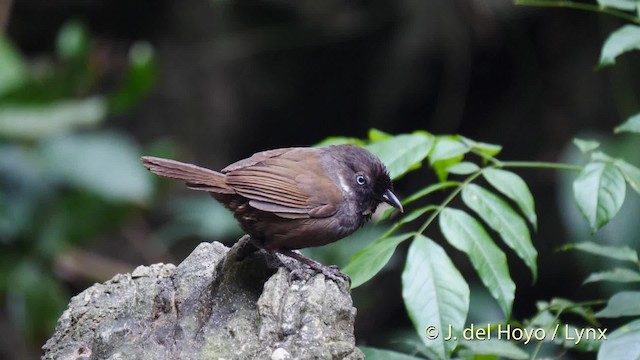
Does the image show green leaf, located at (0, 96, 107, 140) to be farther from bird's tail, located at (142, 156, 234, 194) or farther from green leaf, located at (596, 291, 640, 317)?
green leaf, located at (596, 291, 640, 317)

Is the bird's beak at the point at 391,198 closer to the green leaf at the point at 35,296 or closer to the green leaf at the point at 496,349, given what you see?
the green leaf at the point at 496,349

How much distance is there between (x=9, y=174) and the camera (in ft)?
22.1

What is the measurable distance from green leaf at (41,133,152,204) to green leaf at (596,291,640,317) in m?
4.54

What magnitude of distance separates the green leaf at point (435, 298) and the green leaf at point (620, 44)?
98 cm

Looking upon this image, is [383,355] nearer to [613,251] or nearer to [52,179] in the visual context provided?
[613,251]

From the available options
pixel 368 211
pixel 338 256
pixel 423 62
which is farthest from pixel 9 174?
pixel 368 211

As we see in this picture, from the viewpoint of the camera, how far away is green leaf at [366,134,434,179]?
2.88 m

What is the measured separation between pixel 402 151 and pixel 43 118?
14.4 feet

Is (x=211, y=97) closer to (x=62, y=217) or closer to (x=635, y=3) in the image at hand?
(x=62, y=217)

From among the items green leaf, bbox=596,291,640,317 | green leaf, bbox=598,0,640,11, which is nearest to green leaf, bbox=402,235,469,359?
green leaf, bbox=596,291,640,317

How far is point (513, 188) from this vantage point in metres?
2.77

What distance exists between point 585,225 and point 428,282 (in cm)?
330

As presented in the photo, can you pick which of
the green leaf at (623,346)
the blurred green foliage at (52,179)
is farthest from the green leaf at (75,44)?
the green leaf at (623,346)

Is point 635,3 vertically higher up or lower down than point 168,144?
higher up
